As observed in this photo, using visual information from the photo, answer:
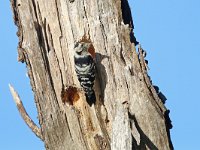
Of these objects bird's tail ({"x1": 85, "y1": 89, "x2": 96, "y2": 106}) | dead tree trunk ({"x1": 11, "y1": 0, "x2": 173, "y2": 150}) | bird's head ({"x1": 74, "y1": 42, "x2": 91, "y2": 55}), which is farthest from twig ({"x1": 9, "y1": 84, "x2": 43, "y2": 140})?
bird's head ({"x1": 74, "y1": 42, "x2": 91, "y2": 55})

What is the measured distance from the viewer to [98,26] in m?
4.47

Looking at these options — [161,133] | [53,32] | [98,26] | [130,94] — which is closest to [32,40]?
[53,32]

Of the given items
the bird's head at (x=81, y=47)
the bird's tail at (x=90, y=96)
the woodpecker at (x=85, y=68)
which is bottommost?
the bird's tail at (x=90, y=96)

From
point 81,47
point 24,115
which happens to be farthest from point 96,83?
point 24,115

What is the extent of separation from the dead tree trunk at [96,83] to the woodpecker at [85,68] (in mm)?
64

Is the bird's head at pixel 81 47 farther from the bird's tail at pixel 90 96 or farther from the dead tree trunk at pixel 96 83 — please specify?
the bird's tail at pixel 90 96

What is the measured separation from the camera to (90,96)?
4.37 meters

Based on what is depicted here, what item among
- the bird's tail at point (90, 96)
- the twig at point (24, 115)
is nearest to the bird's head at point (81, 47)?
the bird's tail at point (90, 96)

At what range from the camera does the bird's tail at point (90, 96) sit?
4.35 m

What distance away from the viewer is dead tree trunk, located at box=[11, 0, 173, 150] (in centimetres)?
439

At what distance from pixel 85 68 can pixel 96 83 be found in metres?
0.17

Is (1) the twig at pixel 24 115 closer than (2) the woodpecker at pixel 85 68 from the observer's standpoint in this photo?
No

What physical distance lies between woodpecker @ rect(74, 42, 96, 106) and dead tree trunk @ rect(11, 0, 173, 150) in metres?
0.06

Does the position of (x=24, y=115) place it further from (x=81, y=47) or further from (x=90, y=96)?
(x=81, y=47)
